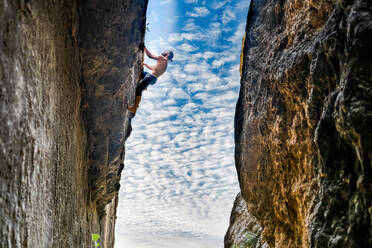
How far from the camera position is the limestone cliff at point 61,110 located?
2.38 metres

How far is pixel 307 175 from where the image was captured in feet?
12.6

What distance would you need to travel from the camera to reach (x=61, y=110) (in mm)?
3951

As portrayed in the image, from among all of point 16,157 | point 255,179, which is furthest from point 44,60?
point 255,179

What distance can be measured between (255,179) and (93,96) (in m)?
3.45

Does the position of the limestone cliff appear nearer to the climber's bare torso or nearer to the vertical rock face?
the climber's bare torso

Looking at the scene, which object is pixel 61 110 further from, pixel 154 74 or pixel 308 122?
pixel 154 74

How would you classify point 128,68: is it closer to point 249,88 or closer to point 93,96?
point 93,96

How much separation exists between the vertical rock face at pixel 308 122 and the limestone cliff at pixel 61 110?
2439 millimetres

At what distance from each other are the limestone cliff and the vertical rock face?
2.44 metres

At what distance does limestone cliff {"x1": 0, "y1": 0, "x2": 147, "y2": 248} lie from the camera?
2.38m

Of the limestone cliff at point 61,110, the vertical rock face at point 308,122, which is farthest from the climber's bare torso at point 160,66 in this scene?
the vertical rock face at point 308,122

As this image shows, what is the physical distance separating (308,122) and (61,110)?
3162mm

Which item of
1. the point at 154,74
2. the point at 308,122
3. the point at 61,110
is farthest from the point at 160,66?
the point at 308,122

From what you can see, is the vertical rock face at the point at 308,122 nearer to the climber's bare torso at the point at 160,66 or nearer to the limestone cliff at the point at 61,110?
the climber's bare torso at the point at 160,66
